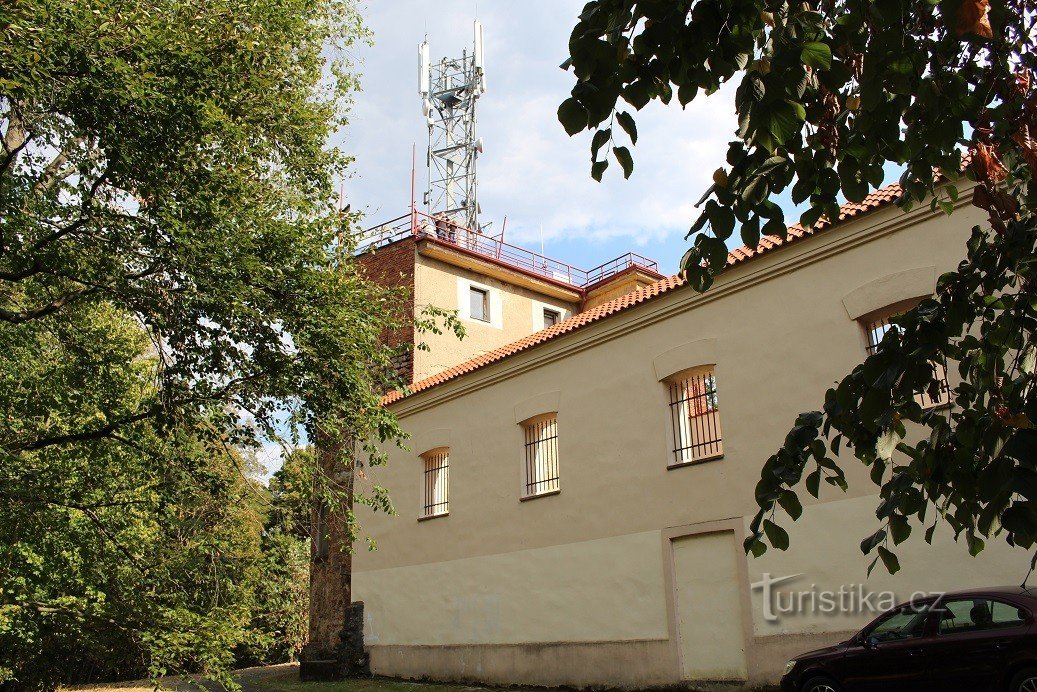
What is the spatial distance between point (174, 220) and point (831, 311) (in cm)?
828

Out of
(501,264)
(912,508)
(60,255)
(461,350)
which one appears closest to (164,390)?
(60,255)

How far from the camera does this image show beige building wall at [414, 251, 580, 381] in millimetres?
24453

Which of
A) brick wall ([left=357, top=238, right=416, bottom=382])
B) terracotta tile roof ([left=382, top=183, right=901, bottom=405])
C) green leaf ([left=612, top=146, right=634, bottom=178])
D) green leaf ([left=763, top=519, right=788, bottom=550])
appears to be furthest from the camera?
brick wall ([left=357, top=238, right=416, bottom=382])

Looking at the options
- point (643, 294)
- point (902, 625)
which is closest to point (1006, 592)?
point (902, 625)

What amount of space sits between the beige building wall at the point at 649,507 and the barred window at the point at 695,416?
21 centimetres

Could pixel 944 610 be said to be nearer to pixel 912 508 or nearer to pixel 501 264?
pixel 912 508

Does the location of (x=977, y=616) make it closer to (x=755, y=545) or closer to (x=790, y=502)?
→ (x=755, y=545)

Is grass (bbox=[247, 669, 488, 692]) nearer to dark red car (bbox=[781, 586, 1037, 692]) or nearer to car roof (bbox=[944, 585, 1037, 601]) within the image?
dark red car (bbox=[781, 586, 1037, 692])

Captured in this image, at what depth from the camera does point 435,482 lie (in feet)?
61.2

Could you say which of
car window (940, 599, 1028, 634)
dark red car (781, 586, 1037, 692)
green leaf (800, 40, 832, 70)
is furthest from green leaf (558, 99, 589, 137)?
car window (940, 599, 1028, 634)

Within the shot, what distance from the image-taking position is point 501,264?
89.2 ft

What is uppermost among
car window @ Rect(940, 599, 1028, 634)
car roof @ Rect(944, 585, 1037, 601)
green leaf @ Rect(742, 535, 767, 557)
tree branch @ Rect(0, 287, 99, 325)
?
tree branch @ Rect(0, 287, 99, 325)

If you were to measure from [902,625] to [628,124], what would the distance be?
771 cm

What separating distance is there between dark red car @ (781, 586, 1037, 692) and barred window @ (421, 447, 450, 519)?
31.8 feet
